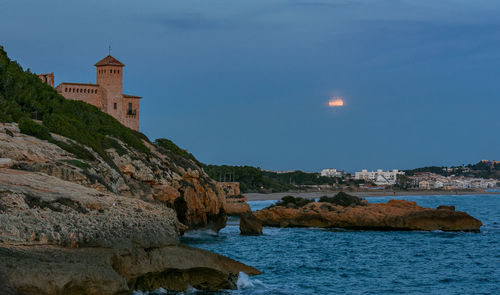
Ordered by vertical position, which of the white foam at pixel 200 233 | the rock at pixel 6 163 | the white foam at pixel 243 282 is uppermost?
the rock at pixel 6 163

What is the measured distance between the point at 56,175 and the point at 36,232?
7190 millimetres

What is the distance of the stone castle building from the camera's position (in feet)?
→ 185

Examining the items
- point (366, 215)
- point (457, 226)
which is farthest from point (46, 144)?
point (457, 226)

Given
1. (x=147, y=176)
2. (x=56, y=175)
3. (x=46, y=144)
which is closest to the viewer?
(x=56, y=175)

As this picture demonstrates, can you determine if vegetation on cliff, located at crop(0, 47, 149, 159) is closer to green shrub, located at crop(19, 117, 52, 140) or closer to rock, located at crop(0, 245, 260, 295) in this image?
green shrub, located at crop(19, 117, 52, 140)

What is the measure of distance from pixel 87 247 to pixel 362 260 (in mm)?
18961

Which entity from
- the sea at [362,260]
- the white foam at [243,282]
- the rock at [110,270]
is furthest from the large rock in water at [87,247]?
the sea at [362,260]

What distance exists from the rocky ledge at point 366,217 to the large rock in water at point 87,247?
94.1ft

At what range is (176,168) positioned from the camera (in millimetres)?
39500

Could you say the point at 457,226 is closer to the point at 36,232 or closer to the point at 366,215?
the point at 366,215

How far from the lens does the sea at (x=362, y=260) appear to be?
827 inches

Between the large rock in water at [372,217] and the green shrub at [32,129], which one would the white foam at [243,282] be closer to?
the green shrub at [32,129]

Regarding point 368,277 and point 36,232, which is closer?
point 36,232

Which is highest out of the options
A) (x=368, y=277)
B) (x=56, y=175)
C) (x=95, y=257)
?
(x=56, y=175)
